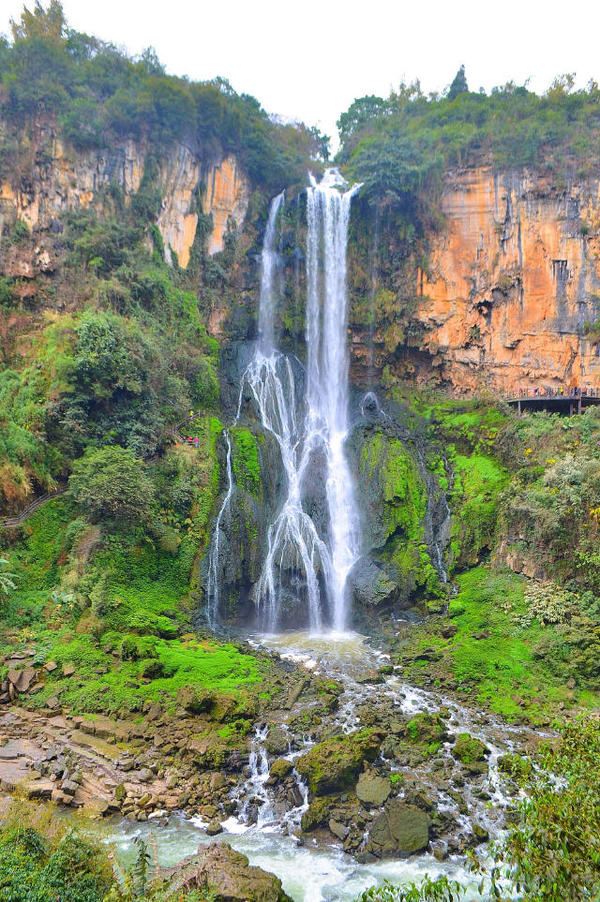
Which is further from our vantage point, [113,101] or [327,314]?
[327,314]

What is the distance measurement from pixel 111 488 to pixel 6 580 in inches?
144

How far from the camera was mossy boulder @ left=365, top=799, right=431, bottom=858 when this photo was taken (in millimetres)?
8484

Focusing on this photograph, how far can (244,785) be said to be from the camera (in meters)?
10.1

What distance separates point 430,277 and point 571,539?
16704 mm

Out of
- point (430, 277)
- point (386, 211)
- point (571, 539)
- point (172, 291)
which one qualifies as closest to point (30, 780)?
point (571, 539)

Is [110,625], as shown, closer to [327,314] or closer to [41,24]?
[327,314]

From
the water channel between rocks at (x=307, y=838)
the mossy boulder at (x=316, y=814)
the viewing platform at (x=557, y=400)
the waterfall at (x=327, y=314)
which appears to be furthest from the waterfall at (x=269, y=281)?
the mossy boulder at (x=316, y=814)

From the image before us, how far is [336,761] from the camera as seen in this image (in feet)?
32.3

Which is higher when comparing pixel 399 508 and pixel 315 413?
pixel 315 413

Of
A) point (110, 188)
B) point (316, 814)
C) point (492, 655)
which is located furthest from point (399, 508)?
point (110, 188)

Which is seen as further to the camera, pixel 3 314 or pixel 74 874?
pixel 3 314

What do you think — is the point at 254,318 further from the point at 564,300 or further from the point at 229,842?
the point at 229,842

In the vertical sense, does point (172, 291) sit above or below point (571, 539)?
above

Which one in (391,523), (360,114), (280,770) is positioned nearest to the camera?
(280,770)
